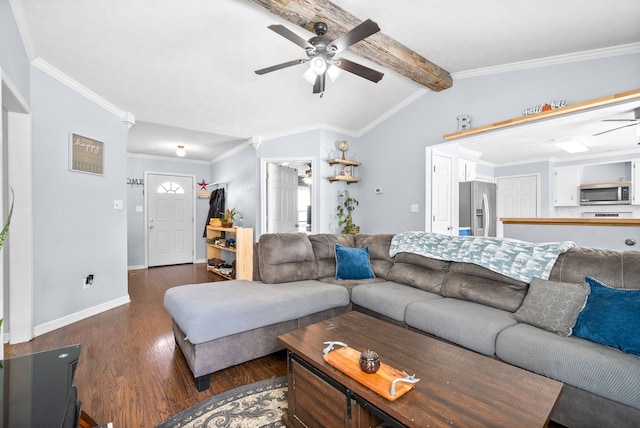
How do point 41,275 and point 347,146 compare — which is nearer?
point 41,275

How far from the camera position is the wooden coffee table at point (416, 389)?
1.02 metres

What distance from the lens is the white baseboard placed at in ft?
9.05

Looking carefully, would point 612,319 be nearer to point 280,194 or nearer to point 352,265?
point 352,265

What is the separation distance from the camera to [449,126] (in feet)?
13.3

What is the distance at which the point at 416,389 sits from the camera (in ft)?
3.84

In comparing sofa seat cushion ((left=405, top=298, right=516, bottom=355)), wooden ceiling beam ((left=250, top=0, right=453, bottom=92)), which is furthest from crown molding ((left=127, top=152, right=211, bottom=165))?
sofa seat cushion ((left=405, top=298, right=516, bottom=355))

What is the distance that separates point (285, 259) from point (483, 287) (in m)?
1.75

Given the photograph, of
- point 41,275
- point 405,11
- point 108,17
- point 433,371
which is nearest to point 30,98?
point 108,17

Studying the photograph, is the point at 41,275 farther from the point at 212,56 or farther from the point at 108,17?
the point at 212,56

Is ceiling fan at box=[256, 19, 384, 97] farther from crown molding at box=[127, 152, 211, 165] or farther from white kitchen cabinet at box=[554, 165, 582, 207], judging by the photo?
white kitchen cabinet at box=[554, 165, 582, 207]

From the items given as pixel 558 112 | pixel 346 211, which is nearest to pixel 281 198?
pixel 346 211

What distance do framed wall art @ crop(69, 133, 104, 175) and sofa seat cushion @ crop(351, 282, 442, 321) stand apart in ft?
10.5

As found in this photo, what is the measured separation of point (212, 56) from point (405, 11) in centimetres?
192

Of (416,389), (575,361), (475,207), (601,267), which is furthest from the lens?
(475,207)
